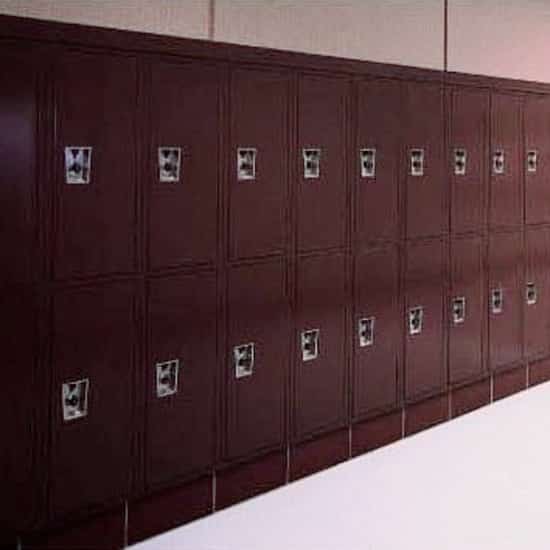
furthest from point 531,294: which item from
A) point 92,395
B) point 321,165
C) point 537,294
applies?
point 92,395

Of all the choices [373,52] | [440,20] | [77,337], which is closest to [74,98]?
[77,337]

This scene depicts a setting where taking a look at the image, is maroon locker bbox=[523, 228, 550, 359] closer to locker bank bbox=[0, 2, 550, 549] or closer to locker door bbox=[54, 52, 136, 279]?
locker bank bbox=[0, 2, 550, 549]

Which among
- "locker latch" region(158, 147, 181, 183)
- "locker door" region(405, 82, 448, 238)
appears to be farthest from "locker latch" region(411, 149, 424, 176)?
"locker latch" region(158, 147, 181, 183)

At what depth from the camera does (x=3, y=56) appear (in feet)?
10.4

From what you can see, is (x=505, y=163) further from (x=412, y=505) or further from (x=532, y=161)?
(x=412, y=505)

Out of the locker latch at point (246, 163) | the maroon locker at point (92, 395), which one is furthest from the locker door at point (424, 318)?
the maroon locker at point (92, 395)

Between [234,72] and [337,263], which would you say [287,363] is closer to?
[337,263]

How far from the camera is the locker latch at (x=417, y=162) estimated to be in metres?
5.18

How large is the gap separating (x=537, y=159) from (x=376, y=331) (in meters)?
2.11

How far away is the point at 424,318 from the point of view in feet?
17.5

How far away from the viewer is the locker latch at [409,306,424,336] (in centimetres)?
522

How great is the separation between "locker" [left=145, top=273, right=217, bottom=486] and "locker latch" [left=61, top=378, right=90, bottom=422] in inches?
12.3

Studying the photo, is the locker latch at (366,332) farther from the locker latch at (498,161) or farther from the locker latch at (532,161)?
the locker latch at (532,161)

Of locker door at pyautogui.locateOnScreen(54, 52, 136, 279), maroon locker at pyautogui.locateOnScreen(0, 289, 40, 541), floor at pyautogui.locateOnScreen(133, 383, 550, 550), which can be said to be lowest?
floor at pyautogui.locateOnScreen(133, 383, 550, 550)
